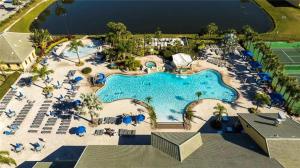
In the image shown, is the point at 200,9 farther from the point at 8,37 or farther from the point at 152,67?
the point at 8,37

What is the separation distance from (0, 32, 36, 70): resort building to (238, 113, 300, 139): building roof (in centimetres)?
5388

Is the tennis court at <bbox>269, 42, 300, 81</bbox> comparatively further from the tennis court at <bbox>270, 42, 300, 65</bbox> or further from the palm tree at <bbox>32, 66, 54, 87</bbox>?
the palm tree at <bbox>32, 66, 54, 87</bbox>

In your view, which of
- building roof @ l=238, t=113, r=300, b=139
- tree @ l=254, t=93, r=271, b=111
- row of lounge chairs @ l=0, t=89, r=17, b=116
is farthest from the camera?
row of lounge chairs @ l=0, t=89, r=17, b=116

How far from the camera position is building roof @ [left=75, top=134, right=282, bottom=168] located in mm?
33812

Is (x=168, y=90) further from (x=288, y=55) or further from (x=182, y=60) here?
(x=288, y=55)

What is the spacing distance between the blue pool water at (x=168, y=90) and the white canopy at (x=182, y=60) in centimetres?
314

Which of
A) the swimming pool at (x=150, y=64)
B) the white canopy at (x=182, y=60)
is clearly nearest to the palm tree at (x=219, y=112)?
the white canopy at (x=182, y=60)

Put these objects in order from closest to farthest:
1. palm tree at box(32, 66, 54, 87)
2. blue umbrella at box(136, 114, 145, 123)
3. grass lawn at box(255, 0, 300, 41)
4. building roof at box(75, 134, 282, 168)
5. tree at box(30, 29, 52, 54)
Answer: building roof at box(75, 134, 282, 168) → blue umbrella at box(136, 114, 145, 123) → palm tree at box(32, 66, 54, 87) → tree at box(30, 29, 52, 54) → grass lawn at box(255, 0, 300, 41)

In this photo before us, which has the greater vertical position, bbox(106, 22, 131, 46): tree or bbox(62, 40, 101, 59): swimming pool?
bbox(106, 22, 131, 46): tree

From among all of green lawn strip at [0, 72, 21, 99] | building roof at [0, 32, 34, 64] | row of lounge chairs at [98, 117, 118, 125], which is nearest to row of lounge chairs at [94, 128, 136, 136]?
row of lounge chairs at [98, 117, 118, 125]

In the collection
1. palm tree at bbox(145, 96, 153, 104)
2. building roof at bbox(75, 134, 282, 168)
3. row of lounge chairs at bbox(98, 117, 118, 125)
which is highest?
building roof at bbox(75, 134, 282, 168)

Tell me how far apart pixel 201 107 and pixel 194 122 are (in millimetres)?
4788

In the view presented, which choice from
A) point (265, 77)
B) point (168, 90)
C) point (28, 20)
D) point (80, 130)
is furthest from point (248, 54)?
point (28, 20)

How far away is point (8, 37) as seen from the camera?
211 feet
